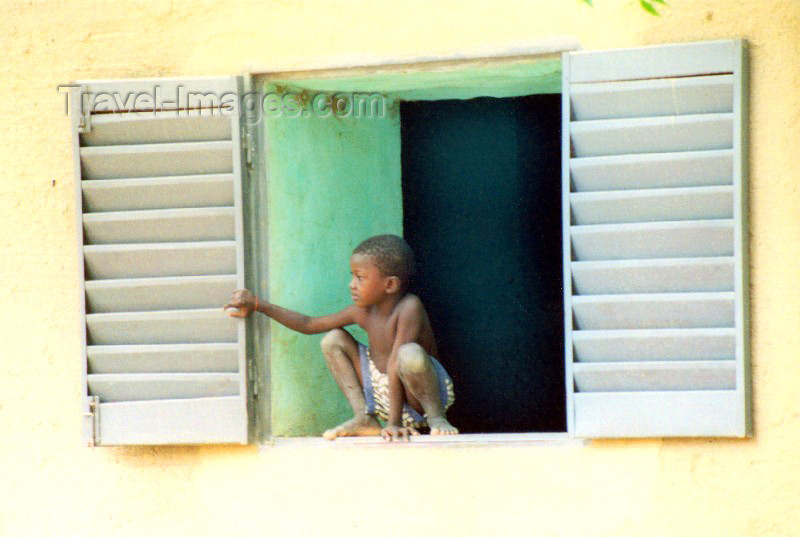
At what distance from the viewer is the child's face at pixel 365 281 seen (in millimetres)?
5144

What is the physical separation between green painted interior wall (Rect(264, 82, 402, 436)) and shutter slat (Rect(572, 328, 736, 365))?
3.87ft

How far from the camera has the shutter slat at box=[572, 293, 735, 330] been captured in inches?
176

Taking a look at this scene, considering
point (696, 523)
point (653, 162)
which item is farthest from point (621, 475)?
point (653, 162)

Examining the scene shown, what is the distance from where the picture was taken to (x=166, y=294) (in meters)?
4.89

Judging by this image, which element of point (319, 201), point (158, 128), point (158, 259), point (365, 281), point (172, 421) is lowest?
point (172, 421)

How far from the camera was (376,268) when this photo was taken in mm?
5152

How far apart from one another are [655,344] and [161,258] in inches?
68.4

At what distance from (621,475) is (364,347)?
1164mm

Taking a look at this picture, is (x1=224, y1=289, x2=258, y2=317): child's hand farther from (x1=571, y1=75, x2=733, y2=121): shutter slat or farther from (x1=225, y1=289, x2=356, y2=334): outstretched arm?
(x1=571, y1=75, x2=733, y2=121): shutter slat

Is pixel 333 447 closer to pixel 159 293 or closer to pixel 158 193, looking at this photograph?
pixel 159 293

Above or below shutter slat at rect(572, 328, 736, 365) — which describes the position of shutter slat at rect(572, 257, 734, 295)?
above

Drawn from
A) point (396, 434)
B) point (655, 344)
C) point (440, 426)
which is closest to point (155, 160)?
point (396, 434)

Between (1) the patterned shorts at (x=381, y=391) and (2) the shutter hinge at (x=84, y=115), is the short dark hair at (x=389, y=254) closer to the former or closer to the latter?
(1) the patterned shorts at (x=381, y=391)

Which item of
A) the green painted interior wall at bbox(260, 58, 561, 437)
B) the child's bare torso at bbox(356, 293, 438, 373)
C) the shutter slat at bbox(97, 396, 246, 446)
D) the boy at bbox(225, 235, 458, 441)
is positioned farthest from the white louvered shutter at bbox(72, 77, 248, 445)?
the child's bare torso at bbox(356, 293, 438, 373)
